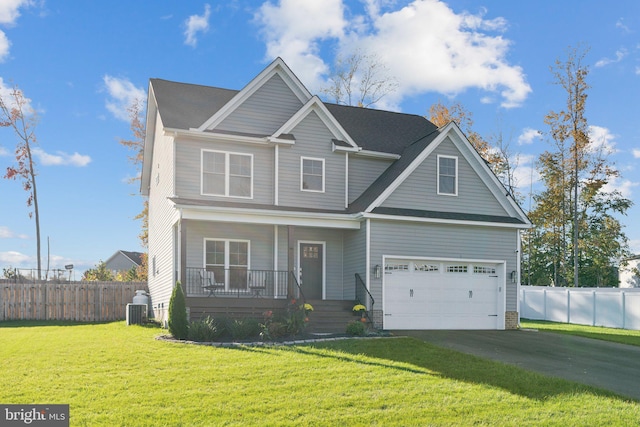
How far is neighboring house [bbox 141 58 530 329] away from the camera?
61.7 feet

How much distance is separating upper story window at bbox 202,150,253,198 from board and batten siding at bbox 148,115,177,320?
109cm

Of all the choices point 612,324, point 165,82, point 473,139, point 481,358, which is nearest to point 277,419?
point 481,358

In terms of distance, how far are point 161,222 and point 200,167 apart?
171 inches

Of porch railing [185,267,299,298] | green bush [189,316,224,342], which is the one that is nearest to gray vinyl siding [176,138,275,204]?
porch railing [185,267,299,298]

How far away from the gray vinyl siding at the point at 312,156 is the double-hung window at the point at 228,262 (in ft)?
7.09

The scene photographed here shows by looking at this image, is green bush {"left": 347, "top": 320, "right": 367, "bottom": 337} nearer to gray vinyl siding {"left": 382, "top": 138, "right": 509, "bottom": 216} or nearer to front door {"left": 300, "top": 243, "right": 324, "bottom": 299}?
front door {"left": 300, "top": 243, "right": 324, "bottom": 299}

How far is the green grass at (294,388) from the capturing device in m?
8.88

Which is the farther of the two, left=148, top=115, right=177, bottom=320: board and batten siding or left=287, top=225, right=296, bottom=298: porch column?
left=148, top=115, right=177, bottom=320: board and batten siding

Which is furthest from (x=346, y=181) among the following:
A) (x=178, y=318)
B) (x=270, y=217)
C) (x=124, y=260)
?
(x=124, y=260)

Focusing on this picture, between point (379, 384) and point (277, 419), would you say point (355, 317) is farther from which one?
point (277, 419)

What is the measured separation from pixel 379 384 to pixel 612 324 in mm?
17593

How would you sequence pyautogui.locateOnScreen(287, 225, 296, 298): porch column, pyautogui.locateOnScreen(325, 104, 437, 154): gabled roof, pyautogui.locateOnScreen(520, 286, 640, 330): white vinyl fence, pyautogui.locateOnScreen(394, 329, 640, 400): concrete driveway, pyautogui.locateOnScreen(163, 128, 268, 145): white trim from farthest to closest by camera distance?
pyautogui.locateOnScreen(520, 286, 640, 330): white vinyl fence < pyautogui.locateOnScreen(325, 104, 437, 154): gabled roof < pyautogui.locateOnScreen(163, 128, 268, 145): white trim < pyautogui.locateOnScreen(287, 225, 296, 298): porch column < pyautogui.locateOnScreen(394, 329, 640, 400): concrete driveway

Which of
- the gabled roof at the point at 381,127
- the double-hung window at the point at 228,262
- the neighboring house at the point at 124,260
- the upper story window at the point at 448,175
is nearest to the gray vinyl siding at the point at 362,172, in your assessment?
the gabled roof at the point at 381,127

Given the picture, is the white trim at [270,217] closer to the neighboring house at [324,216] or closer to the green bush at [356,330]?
the neighboring house at [324,216]
